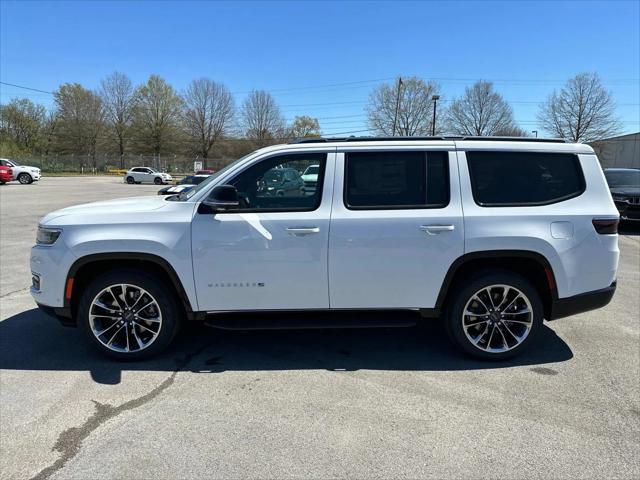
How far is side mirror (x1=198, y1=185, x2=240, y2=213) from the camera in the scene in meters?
3.71

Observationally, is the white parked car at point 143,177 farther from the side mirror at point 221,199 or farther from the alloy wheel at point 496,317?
the alloy wheel at point 496,317

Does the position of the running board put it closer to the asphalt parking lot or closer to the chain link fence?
the asphalt parking lot

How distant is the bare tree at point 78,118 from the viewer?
64.9 metres

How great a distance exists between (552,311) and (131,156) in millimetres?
68086

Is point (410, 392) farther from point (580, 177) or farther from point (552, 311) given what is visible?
point (580, 177)

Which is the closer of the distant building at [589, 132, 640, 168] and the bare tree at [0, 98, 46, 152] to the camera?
the distant building at [589, 132, 640, 168]

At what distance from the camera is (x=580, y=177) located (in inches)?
157

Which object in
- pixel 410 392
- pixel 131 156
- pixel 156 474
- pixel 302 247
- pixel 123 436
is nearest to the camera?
pixel 156 474

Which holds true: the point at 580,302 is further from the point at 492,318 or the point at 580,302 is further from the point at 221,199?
the point at 221,199

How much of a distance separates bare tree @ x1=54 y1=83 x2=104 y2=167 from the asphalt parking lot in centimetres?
6814

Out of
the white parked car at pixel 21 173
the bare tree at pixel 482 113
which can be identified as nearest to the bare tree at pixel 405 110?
the bare tree at pixel 482 113

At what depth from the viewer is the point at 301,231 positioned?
3.79 m

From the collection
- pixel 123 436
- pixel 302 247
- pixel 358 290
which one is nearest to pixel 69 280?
pixel 123 436

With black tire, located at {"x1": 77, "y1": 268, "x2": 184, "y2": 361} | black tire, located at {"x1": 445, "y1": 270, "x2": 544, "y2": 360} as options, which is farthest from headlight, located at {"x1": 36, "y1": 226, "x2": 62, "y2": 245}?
black tire, located at {"x1": 445, "y1": 270, "x2": 544, "y2": 360}
